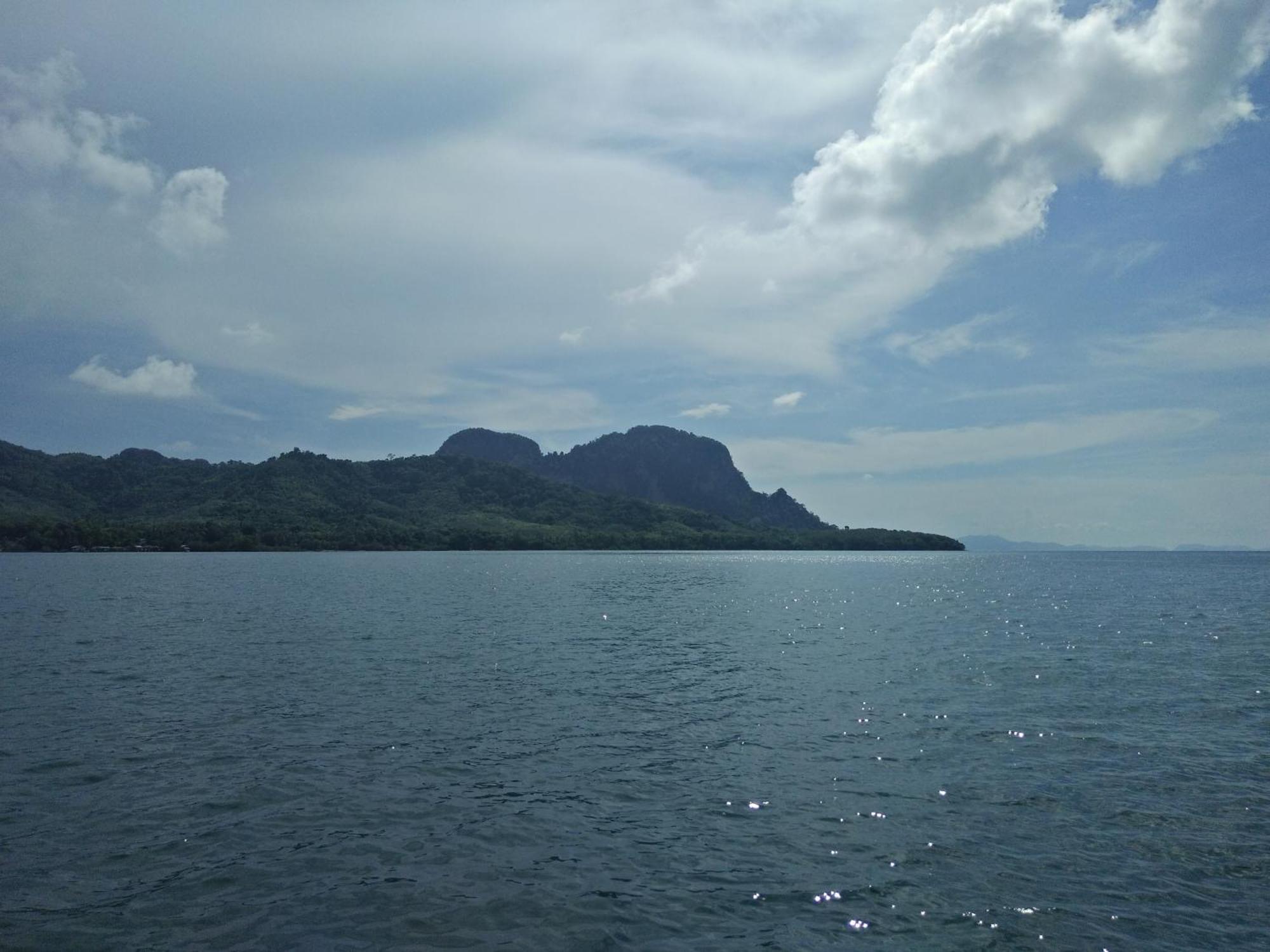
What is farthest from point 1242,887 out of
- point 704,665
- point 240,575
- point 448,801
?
point 240,575

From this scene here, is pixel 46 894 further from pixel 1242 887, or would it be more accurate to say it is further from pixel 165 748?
pixel 1242 887

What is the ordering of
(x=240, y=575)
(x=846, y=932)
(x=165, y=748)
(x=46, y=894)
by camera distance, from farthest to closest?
(x=240, y=575)
(x=165, y=748)
(x=46, y=894)
(x=846, y=932)

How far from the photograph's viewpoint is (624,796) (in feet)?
90.9

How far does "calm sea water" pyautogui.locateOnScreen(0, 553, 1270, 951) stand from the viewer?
18.9 m

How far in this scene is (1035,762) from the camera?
3256cm

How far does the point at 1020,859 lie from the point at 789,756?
11.3m

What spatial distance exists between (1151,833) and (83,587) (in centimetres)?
14024

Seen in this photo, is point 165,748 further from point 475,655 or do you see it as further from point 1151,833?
point 1151,833

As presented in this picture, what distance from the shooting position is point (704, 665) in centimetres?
5672

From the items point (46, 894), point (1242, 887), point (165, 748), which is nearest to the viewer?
point (46, 894)

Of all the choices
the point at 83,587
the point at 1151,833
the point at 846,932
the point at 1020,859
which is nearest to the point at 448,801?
the point at 846,932

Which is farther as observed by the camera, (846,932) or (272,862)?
(272,862)

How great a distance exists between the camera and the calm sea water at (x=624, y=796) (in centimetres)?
1888

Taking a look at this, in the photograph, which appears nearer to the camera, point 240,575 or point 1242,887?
point 1242,887
